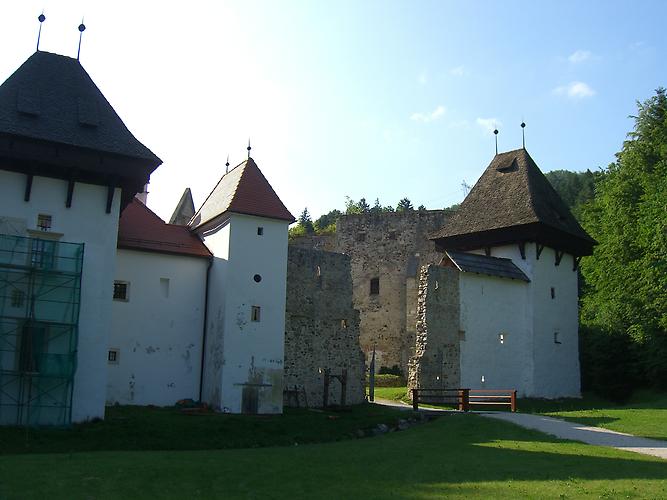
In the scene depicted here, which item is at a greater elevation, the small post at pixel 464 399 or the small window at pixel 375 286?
the small window at pixel 375 286

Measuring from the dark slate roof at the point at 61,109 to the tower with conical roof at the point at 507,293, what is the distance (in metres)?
12.1

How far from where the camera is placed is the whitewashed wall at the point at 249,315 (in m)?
21.6

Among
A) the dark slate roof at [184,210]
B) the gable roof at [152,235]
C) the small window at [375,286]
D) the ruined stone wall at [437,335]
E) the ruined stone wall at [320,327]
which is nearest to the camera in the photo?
the gable roof at [152,235]

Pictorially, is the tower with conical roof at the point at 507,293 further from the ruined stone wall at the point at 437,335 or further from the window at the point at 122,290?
the window at the point at 122,290

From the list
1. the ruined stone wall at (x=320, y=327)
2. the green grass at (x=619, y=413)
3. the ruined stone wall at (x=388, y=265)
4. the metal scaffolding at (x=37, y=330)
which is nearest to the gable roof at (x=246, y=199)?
the ruined stone wall at (x=320, y=327)

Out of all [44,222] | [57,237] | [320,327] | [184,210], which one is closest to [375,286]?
[184,210]

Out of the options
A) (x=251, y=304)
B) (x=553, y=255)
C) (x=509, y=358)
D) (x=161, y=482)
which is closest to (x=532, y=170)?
(x=553, y=255)

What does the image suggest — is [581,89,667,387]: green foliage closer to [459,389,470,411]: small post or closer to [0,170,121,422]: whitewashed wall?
[459,389,470,411]: small post

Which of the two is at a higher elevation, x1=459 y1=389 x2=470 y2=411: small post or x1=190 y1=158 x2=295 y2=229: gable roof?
x1=190 y1=158 x2=295 y2=229: gable roof

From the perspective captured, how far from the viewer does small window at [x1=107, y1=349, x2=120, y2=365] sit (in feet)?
70.2

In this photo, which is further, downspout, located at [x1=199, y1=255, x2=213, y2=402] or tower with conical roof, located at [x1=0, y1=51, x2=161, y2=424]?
downspout, located at [x1=199, y1=255, x2=213, y2=402]

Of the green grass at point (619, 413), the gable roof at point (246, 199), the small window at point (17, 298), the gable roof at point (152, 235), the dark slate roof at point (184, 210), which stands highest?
the dark slate roof at point (184, 210)

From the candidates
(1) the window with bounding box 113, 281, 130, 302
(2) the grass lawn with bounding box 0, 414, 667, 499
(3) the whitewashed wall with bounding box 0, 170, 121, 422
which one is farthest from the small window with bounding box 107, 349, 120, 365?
(2) the grass lawn with bounding box 0, 414, 667, 499

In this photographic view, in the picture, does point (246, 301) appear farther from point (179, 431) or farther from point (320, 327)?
point (179, 431)
